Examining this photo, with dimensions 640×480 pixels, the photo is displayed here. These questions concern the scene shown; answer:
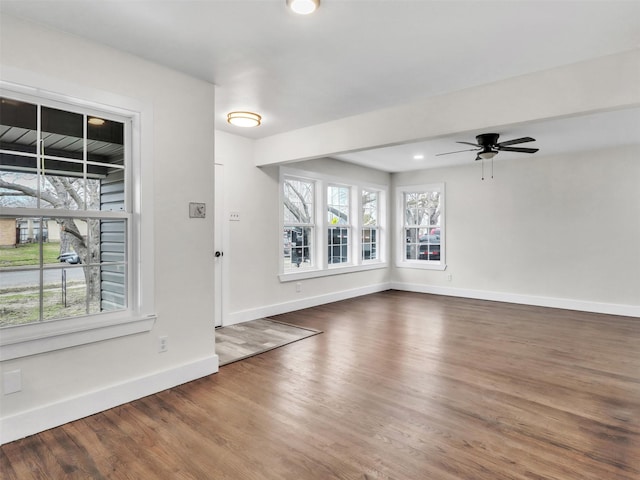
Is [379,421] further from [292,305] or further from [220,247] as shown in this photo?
[292,305]

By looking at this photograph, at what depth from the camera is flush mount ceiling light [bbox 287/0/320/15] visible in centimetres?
205

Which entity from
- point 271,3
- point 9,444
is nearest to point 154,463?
point 9,444

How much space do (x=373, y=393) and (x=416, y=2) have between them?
8.67ft

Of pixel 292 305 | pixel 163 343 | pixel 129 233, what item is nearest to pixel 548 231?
pixel 292 305

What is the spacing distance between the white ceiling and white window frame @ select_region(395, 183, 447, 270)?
3969mm

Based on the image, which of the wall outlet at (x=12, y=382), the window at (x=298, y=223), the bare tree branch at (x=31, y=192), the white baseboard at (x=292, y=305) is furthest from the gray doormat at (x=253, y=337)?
the bare tree branch at (x=31, y=192)

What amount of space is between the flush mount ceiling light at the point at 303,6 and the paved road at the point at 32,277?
2.20 meters

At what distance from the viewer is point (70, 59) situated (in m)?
2.42

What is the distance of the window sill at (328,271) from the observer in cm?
559

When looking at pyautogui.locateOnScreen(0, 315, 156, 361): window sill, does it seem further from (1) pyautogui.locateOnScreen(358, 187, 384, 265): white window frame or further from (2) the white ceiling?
(1) pyautogui.locateOnScreen(358, 187, 384, 265): white window frame

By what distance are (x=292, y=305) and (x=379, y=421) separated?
3.37 meters

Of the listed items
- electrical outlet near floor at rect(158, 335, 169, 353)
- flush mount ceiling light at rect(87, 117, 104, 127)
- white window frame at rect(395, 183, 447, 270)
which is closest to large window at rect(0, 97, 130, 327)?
flush mount ceiling light at rect(87, 117, 104, 127)

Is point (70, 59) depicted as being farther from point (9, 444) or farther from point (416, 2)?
point (9, 444)

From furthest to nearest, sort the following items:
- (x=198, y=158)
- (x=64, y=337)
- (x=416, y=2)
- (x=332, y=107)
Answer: (x=332, y=107)
(x=198, y=158)
(x=64, y=337)
(x=416, y=2)
